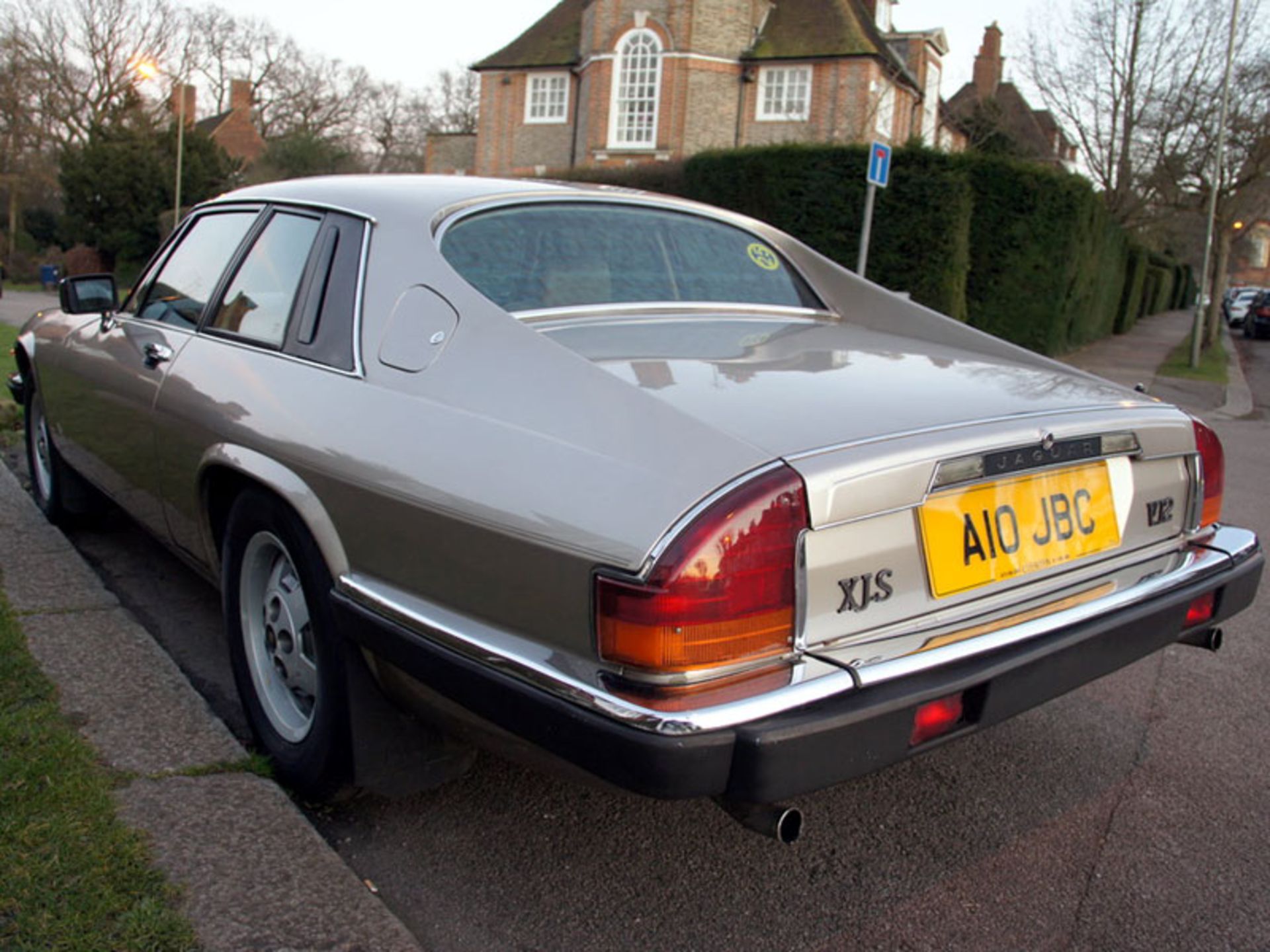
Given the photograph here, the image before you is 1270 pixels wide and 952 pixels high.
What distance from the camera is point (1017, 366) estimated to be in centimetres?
291

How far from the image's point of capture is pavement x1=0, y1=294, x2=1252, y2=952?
2117 mm

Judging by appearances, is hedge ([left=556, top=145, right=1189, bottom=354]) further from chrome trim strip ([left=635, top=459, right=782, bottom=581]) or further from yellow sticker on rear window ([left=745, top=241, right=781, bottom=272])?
chrome trim strip ([left=635, top=459, right=782, bottom=581])

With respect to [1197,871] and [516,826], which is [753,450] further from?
[1197,871]

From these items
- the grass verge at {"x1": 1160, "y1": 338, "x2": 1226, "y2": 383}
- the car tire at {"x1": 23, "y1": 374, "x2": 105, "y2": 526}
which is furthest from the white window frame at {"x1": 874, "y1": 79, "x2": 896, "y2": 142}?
the car tire at {"x1": 23, "y1": 374, "x2": 105, "y2": 526}

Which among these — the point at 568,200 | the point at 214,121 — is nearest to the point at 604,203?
the point at 568,200

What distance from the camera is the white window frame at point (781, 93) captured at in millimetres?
33344

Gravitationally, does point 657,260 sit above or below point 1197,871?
above

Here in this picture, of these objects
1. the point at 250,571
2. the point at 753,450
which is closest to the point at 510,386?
the point at 753,450

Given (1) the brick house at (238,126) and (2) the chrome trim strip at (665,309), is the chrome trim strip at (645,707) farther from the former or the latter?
(1) the brick house at (238,126)

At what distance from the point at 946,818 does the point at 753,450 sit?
1451 mm

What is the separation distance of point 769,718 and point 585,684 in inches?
12.7

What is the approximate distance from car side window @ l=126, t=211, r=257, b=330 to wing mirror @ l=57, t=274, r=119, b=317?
0.74 ft

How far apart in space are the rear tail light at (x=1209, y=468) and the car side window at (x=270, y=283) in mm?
2405

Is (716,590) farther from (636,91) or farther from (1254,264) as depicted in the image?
(1254,264)
